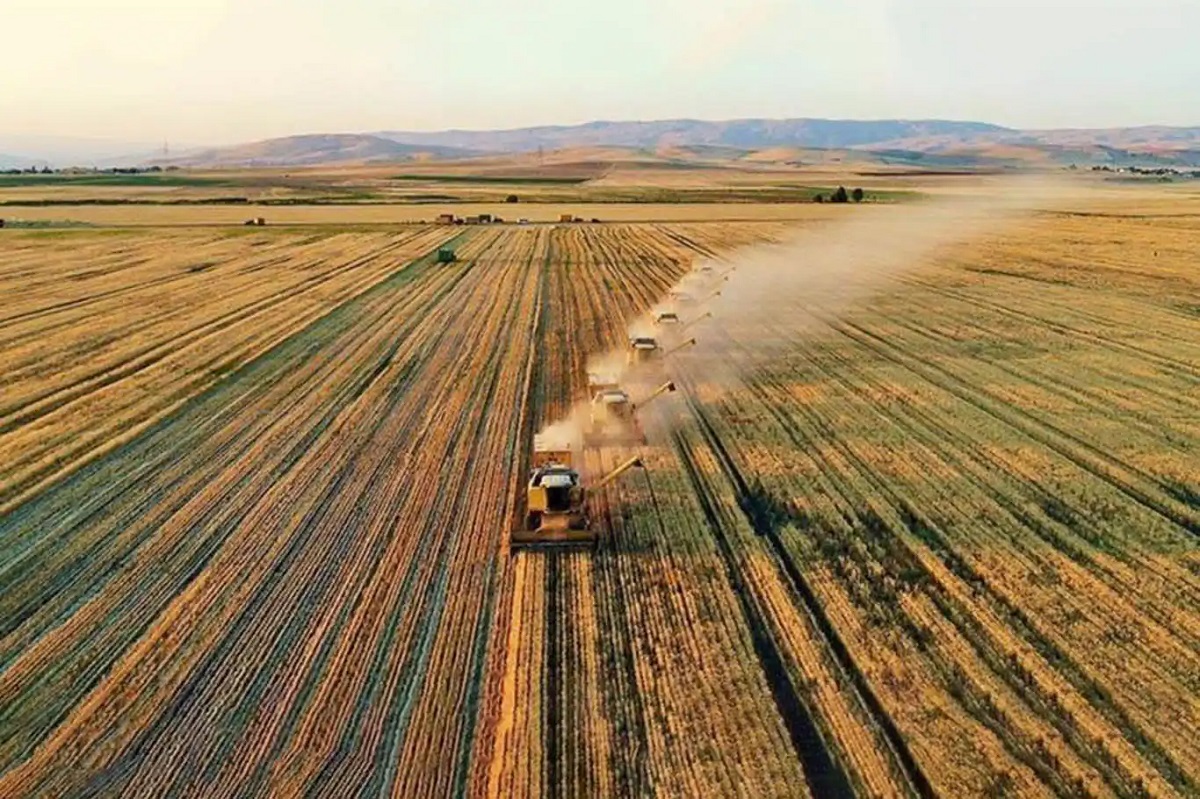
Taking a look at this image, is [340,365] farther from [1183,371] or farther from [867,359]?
[1183,371]

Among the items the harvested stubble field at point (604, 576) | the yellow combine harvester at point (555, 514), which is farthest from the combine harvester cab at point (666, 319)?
the yellow combine harvester at point (555, 514)

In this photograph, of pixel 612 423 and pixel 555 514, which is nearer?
pixel 555 514

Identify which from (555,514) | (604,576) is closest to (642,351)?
(555,514)

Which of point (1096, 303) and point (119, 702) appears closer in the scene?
point (119, 702)

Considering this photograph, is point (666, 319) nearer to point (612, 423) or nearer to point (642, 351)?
point (642, 351)

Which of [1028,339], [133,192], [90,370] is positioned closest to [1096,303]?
[1028,339]

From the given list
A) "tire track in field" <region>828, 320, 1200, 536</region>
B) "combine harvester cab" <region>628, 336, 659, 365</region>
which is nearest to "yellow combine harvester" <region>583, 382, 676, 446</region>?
"combine harvester cab" <region>628, 336, 659, 365</region>

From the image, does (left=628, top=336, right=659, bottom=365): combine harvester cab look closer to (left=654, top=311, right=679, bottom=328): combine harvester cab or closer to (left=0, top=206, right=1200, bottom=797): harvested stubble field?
(left=0, top=206, right=1200, bottom=797): harvested stubble field
